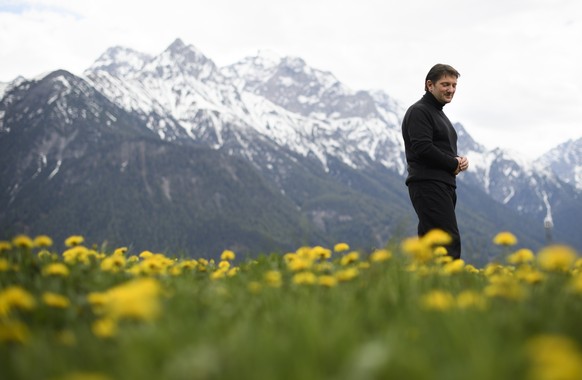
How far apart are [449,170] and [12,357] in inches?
288

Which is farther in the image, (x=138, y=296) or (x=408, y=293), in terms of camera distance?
(x=408, y=293)

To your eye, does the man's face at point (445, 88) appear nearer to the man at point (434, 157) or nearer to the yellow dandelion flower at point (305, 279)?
the man at point (434, 157)

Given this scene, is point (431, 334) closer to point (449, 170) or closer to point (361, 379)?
point (361, 379)

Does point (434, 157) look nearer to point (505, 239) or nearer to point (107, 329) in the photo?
point (505, 239)

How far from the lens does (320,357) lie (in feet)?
7.77

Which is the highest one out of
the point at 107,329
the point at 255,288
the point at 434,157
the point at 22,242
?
the point at 434,157

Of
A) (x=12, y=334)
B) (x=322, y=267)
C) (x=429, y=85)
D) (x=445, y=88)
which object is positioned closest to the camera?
(x=12, y=334)

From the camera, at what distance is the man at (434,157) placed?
8.57 meters

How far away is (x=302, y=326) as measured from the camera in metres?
2.66

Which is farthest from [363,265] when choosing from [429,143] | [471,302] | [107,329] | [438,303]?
[429,143]

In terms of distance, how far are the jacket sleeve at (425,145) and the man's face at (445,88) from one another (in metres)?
0.41

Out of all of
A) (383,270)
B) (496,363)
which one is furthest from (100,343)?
(383,270)

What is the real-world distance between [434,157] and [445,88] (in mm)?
1177

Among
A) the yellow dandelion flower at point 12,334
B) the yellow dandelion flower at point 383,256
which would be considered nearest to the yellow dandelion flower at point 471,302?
the yellow dandelion flower at point 383,256
